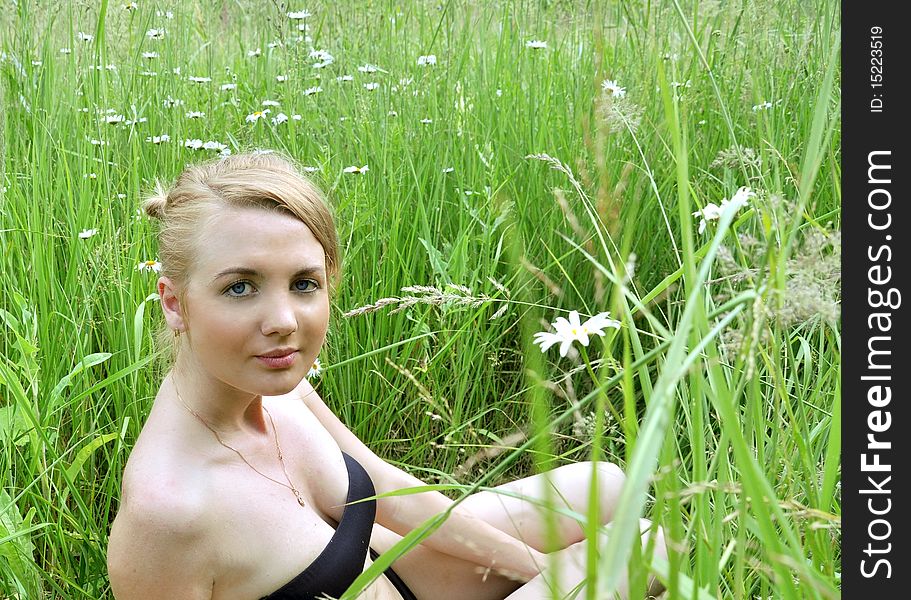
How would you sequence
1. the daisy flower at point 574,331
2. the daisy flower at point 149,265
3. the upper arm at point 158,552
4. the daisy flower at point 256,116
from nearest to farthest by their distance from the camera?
1. the daisy flower at point 574,331
2. the upper arm at point 158,552
3. the daisy flower at point 149,265
4. the daisy flower at point 256,116

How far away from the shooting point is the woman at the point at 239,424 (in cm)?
131

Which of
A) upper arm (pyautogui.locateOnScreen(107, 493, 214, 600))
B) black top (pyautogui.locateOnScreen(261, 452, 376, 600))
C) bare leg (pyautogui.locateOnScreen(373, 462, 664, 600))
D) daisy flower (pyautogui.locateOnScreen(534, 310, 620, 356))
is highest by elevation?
daisy flower (pyautogui.locateOnScreen(534, 310, 620, 356))

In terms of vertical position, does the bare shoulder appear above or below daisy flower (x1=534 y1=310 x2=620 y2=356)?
below

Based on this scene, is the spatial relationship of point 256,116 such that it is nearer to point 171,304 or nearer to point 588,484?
point 171,304

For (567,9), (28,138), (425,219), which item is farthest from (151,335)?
(567,9)

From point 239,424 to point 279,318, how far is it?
0.84 ft

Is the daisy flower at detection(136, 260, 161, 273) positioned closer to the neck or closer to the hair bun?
the hair bun

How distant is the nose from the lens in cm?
131

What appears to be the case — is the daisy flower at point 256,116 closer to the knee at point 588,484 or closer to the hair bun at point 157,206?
the hair bun at point 157,206

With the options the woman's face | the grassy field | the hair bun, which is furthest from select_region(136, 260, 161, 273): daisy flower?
the woman's face

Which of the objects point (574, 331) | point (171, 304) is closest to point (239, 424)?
point (171, 304)

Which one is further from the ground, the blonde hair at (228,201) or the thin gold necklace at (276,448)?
the blonde hair at (228,201)
